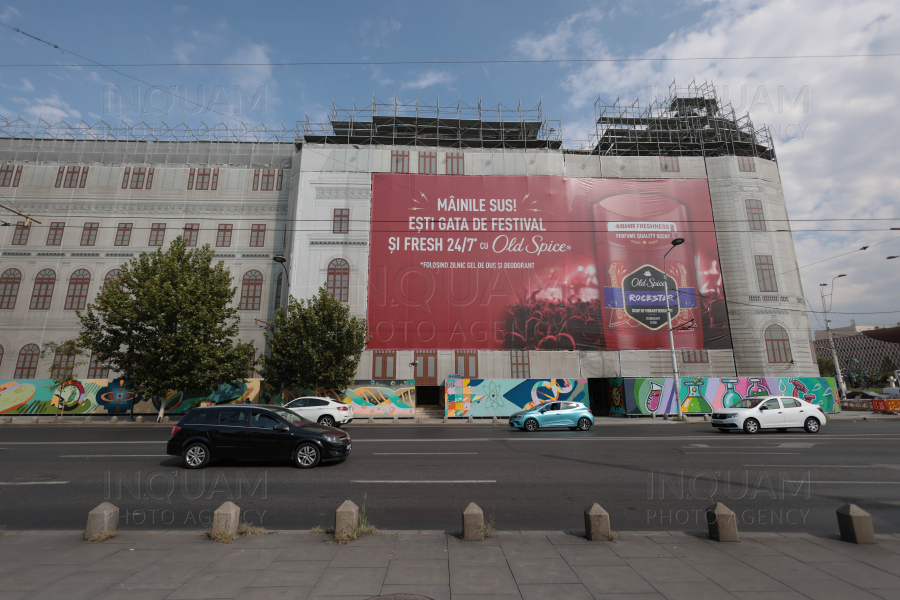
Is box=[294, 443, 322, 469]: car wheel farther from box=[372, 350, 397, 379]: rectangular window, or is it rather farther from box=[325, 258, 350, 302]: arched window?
box=[325, 258, 350, 302]: arched window

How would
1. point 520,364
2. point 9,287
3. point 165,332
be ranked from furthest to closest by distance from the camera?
point 9,287
point 520,364
point 165,332

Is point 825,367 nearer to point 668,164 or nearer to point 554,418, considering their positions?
point 668,164

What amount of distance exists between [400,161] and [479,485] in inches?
1248

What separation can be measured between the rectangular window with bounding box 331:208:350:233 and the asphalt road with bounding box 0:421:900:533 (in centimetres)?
2283

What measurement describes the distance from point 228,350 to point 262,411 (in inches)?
689

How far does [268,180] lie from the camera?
122ft

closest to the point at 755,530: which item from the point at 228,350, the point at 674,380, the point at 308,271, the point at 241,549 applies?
the point at 241,549

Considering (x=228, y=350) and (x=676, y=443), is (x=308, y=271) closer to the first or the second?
(x=228, y=350)

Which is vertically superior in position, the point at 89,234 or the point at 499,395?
the point at 89,234

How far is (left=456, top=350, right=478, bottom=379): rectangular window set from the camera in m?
31.3

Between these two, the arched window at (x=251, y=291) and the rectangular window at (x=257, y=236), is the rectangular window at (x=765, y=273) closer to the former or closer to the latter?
the arched window at (x=251, y=291)

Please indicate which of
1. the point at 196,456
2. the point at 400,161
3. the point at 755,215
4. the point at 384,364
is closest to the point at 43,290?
the point at 384,364

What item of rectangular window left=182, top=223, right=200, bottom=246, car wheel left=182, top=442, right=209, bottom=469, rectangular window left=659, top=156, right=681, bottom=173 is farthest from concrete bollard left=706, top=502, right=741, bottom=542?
rectangular window left=182, top=223, right=200, bottom=246

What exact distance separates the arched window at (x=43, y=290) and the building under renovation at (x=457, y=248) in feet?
0.45
